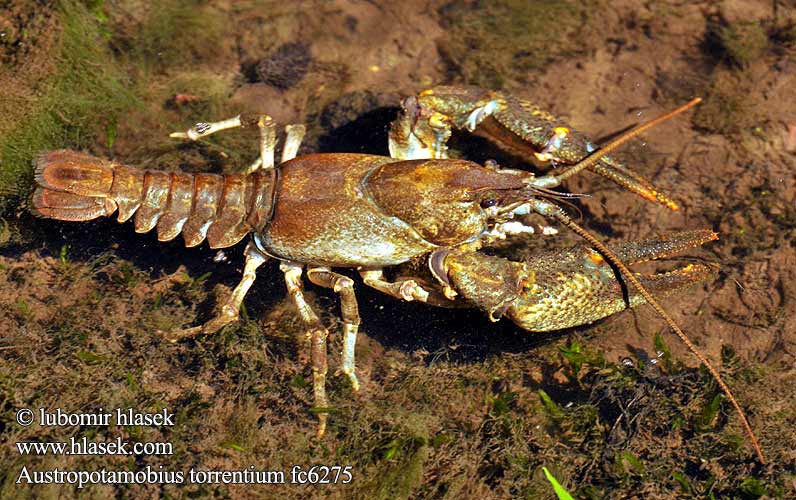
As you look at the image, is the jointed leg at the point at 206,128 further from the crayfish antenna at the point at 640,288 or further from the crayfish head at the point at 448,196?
the crayfish antenna at the point at 640,288

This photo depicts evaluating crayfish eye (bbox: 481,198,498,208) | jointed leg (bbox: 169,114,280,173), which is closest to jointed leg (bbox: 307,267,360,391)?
crayfish eye (bbox: 481,198,498,208)

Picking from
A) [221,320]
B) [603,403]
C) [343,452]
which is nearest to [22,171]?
[221,320]

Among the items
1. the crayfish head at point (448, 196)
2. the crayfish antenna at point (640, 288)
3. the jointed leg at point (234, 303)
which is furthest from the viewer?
the jointed leg at point (234, 303)

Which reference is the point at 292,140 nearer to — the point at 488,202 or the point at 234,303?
the point at 234,303

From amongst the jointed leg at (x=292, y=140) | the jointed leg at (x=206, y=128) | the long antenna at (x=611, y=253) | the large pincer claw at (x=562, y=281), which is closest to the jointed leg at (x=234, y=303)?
the jointed leg at (x=292, y=140)

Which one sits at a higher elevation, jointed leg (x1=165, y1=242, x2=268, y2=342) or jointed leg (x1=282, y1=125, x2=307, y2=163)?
jointed leg (x1=282, y1=125, x2=307, y2=163)

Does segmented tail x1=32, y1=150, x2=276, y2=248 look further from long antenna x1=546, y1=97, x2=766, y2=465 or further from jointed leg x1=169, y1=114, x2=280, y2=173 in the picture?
long antenna x1=546, y1=97, x2=766, y2=465

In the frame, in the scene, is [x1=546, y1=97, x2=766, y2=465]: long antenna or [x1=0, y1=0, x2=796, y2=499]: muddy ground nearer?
[x1=546, y1=97, x2=766, y2=465]: long antenna
